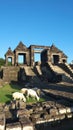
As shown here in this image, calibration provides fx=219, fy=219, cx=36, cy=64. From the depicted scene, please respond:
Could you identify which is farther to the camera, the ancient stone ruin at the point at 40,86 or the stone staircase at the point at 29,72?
the stone staircase at the point at 29,72

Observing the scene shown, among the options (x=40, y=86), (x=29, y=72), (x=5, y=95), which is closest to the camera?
(x=5, y=95)

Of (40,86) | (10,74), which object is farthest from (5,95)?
(10,74)

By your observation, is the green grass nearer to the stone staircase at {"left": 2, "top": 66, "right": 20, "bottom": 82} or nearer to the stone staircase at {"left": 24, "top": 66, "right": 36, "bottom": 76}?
the stone staircase at {"left": 24, "top": 66, "right": 36, "bottom": 76}

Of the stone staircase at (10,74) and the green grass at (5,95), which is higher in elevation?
the stone staircase at (10,74)

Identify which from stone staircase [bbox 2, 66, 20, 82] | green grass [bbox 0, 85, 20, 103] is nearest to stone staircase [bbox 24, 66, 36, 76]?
stone staircase [bbox 2, 66, 20, 82]

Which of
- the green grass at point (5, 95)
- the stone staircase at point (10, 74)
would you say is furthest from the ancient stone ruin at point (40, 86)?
the green grass at point (5, 95)

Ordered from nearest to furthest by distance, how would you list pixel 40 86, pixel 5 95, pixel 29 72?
pixel 5 95, pixel 40 86, pixel 29 72

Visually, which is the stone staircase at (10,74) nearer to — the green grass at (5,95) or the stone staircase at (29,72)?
the stone staircase at (29,72)

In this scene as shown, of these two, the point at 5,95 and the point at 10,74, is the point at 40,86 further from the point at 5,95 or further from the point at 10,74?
the point at 10,74

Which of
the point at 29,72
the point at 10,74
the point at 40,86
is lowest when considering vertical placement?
the point at 40,86

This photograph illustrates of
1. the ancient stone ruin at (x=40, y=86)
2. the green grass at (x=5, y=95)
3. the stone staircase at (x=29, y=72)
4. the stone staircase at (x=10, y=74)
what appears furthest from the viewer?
the stone staircase at (x=10, y=74)

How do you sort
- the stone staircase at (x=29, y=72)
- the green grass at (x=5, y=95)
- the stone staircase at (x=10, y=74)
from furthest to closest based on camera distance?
A: the stone staircase at (x=10, y=74), the stone staircase at (x=29, y=72), the green grass at (x=5, y=95)

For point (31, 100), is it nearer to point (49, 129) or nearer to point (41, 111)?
point (41, 111)

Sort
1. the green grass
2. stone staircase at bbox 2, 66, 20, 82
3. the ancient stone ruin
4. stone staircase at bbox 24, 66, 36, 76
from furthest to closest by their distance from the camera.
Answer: stone staircase at bbox 2, 66, 20, 82 < stone staircase at bbox 24, 66, 36, 76 < the green grass < the ancient stone ruin
